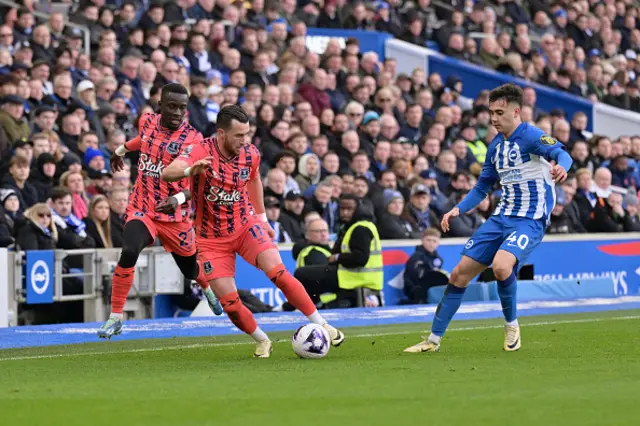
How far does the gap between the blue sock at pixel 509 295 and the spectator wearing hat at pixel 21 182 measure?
7.20 meters

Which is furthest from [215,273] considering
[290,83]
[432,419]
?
[290,83]

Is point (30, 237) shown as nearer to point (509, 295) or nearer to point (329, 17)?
point (509, 295)

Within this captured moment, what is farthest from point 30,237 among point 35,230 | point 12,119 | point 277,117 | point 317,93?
point 317,93

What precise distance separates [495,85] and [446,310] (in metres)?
18.2

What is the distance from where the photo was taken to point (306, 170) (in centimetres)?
1944

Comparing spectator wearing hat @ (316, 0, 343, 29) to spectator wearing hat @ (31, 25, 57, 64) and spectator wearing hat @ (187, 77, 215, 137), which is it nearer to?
spectator wearing hat @ (187, 77, 215, 137)

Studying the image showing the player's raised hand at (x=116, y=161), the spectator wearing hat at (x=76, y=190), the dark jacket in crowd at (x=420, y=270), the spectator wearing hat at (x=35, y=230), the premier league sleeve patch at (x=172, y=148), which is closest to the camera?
the premier league sleeve patch at (x=172, y=148)

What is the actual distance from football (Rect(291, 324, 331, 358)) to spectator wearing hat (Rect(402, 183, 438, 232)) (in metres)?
9.40

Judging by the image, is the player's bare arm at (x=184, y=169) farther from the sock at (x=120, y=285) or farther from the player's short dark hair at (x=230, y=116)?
the sock at (x=120, y=285)

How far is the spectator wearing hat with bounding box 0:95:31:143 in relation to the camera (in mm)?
17000

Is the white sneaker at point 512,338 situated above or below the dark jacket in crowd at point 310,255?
below

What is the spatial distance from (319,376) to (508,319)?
276 cm

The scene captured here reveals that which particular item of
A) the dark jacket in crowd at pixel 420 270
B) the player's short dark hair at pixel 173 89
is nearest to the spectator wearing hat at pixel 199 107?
the dark jacket in crowd at pixel 420 270

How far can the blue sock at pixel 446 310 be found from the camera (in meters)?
10.8
